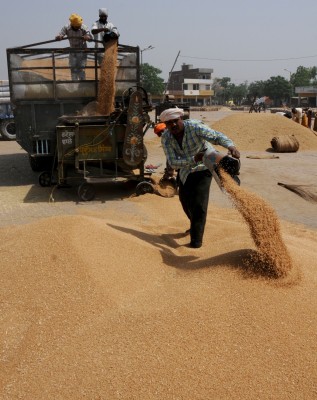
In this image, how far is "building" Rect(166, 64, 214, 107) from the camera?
259ft

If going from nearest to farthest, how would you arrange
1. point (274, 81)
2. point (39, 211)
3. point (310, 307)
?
point (310, 307) → point (39, 211) → point (274, 81)

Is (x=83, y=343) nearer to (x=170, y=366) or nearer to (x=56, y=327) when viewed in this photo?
(x=56, y=327)

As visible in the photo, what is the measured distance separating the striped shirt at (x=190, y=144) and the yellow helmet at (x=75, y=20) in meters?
5.09

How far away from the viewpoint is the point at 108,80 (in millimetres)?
8188

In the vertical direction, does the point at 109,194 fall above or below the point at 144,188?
below

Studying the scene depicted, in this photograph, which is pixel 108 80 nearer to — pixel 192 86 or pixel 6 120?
pixel 6 120

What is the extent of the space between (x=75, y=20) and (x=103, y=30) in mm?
600

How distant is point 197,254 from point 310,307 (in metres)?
1.35

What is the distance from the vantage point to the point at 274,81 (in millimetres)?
80812

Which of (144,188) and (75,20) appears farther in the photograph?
(75,20)

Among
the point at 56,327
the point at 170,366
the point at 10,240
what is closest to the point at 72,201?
the point at 10,240

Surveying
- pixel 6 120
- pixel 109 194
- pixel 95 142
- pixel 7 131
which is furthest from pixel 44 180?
pixel 6 120

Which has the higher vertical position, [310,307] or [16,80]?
[16,80]

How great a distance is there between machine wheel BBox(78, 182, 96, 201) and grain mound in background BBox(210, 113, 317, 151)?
917cm
